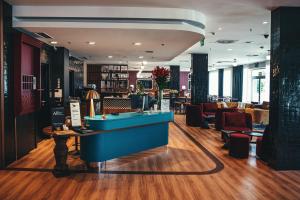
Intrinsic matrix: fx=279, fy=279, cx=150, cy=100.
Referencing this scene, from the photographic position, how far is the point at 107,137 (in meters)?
5.70

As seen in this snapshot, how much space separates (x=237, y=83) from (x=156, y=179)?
17053mm

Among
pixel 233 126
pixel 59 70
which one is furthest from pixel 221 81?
pixel 59 70

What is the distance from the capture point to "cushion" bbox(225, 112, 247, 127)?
8.45 metres

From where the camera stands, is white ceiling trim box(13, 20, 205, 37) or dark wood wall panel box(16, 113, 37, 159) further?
dark wood wall panel box(16, 113, 37, 159)

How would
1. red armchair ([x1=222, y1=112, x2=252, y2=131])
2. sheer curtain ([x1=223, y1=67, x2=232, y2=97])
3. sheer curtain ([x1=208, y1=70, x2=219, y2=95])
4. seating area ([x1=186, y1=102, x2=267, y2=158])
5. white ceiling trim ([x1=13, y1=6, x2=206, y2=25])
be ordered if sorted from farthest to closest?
sheer curtain ([x1=208, y1=70, x2=219, y2=95]), sheer curtain ([x1=223, y1=67, x2=232, y2=97]), red armchair ([x1=222, y1=112, x2=252, y2=131]), seating area ([x1=186, y1=102, x2=267, y2=158]), white ceiling trim ([x1=13, y1=6, x2=206, y2=25])

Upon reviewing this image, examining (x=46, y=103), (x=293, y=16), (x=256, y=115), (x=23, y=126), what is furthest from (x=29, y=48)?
(x=256, y=115)

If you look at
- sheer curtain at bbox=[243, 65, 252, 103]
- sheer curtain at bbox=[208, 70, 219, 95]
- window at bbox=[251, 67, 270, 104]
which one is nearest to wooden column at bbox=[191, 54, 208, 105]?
window at bbox=[251, 67, 270, 104]

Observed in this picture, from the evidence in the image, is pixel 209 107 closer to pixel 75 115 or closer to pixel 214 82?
pixel 75 115

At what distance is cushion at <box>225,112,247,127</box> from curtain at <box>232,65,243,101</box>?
11961mm

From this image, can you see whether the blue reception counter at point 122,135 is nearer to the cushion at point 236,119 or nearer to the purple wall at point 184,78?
the cushion at point 236,119

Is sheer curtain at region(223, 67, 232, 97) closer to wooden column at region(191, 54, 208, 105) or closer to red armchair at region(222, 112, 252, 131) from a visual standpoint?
wooden column at region(191, 54, 208, 105)

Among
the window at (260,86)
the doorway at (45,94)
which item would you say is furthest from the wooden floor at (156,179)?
the window at (260,86)

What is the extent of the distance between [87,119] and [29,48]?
274 centimetres

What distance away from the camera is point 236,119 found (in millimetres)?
8492
